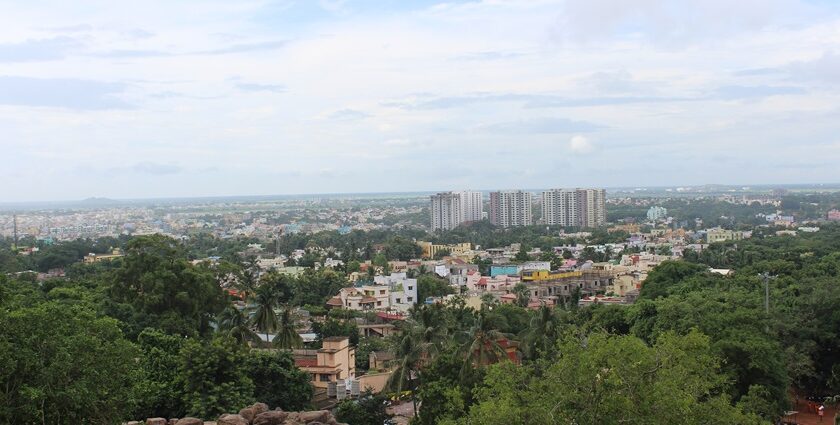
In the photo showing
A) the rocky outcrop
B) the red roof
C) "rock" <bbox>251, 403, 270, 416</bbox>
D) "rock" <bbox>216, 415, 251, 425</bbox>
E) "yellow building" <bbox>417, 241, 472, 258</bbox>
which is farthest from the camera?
"yellow building" <bbox>417, 241, 472, 258</bbox>

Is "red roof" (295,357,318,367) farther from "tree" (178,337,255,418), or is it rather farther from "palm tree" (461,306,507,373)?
"tree" (178,337,255,418)

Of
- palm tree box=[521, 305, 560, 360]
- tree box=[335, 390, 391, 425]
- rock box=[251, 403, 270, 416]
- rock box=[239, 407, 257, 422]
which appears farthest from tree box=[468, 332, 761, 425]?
palm tree box=[521, 305, 560, 360]

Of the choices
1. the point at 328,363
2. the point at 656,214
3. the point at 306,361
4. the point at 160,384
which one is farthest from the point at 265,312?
the point at 656,214

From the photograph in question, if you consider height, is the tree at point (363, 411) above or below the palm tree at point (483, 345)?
below

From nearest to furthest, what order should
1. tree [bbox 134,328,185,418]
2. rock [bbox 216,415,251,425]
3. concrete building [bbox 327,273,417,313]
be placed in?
rock [bbox 216,415,251,425], tree [bbox 134,328,185,418], concrete building [bbox 327,273,417,313]

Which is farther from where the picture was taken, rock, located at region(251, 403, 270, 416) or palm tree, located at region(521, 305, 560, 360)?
palm tree, located at region(521, 305, 560, 360)

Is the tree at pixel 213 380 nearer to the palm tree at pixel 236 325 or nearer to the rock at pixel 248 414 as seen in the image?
the rock at pixel 248 414

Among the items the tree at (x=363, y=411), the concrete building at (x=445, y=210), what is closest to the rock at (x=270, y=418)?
the tree at (x=363, y=411)

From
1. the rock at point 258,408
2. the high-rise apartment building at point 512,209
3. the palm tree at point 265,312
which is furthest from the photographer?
the high-rise apartment building at point 512,209
